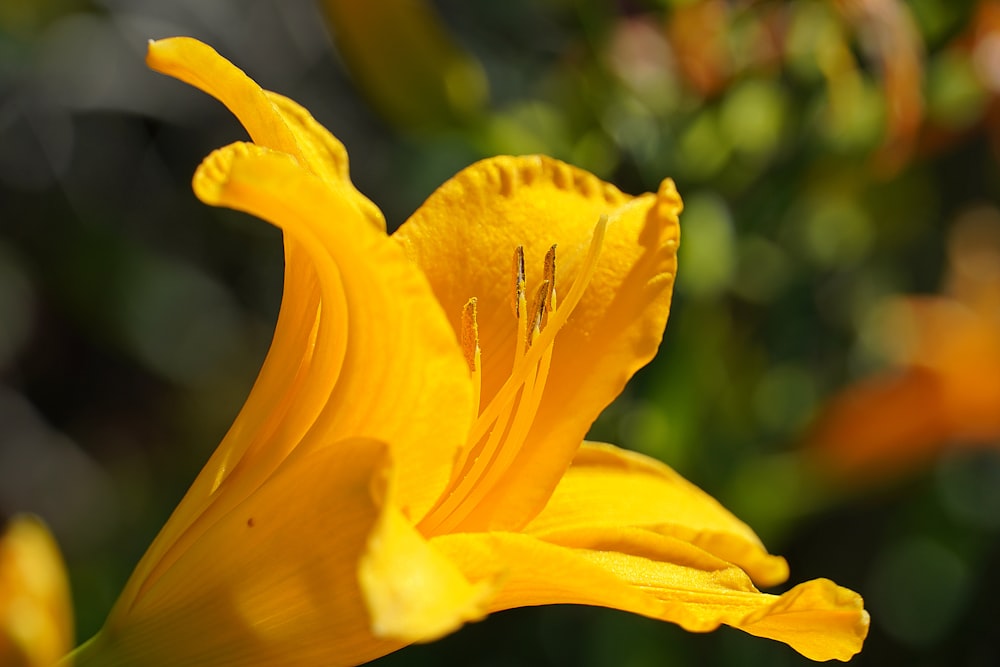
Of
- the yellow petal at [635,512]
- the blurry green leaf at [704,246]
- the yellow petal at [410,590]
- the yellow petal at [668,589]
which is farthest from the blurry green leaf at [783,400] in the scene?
the yellow petal at [410,590]

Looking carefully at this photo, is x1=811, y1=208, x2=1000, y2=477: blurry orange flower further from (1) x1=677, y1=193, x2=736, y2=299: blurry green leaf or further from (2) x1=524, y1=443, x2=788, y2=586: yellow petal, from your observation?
(2) x1=524, y1=443, x2=788, y2=586: yellow petal

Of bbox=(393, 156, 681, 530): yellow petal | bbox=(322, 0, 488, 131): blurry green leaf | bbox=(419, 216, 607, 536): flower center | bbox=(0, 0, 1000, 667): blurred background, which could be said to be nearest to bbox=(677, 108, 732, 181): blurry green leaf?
bbox=(0, 0, 1000, 667): blurred background

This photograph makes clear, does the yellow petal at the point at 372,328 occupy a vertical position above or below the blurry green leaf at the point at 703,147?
below

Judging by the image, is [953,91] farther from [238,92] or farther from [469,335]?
[238,92]

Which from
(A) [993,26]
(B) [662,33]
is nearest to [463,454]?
(B) [662,33]

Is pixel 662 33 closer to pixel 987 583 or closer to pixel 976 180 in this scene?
pixel 987 583

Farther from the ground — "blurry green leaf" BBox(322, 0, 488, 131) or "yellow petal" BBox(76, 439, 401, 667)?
"blurry green leaf" BBox(322, 0, 488, 131)

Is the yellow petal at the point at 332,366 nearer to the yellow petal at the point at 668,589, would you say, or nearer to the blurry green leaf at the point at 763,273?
the yellow petal at the point at 668,589
